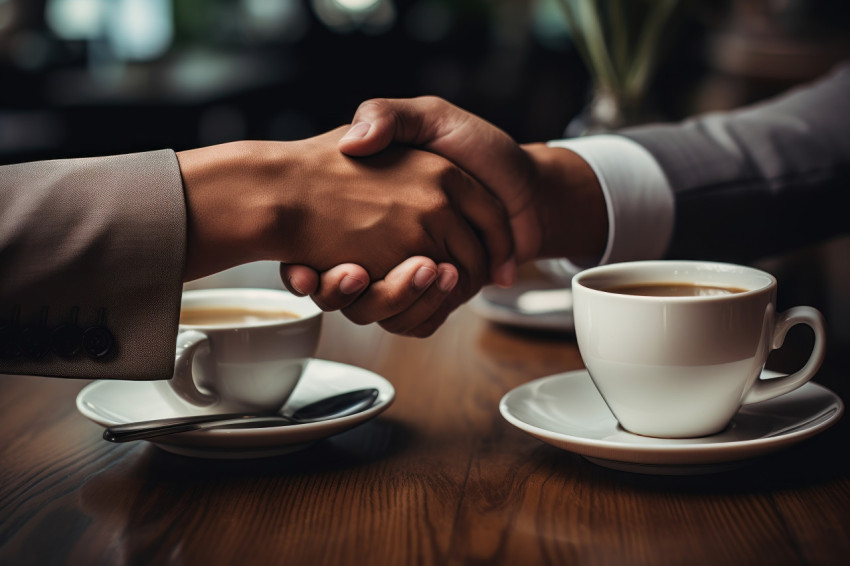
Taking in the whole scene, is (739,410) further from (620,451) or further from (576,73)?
(576,73)

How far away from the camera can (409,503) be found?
1.78ft

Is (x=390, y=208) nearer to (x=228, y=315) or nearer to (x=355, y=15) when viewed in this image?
(x=228, y=315)

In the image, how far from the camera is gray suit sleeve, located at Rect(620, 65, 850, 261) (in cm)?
100

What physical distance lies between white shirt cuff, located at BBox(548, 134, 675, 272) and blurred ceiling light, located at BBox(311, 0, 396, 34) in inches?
201

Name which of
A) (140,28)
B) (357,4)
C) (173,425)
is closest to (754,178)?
(173,425)

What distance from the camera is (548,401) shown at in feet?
2.24

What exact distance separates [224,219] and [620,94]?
2.81ft

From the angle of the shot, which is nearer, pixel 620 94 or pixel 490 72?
pixel 620 94

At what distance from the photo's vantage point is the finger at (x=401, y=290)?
83 centimetres

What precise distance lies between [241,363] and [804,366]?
400 millimetres

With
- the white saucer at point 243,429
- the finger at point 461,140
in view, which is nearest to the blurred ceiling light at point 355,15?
the finger at point 461,140

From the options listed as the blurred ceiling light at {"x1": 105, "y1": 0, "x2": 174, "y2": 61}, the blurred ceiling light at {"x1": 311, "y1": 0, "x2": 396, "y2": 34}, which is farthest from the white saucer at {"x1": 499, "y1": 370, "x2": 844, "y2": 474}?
the blurred ceiling light at {"x1": 311, "y1": 0, "x2": 396, "y2": 34}

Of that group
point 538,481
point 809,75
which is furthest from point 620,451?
point 809,75

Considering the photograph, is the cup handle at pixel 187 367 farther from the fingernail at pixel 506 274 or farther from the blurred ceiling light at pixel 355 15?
the blurred ceiling light at pixel 355 15
